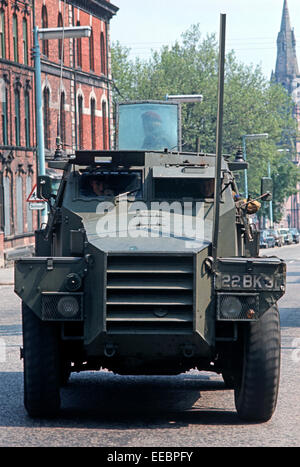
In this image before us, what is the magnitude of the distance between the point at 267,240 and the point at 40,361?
7082 cm

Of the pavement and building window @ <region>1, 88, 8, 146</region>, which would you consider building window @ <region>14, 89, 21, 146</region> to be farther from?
the pavement

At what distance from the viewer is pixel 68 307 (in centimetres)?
877

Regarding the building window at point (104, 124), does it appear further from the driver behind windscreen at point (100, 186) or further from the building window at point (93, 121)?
the driver behind windscreen at point (100, 186)

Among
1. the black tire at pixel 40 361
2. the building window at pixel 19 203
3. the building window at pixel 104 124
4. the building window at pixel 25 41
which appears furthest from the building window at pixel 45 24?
the black tire at pixel 40 361

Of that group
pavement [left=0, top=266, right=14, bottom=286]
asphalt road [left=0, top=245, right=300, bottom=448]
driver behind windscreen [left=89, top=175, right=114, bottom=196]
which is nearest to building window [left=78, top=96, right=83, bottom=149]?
pavement [left=0, top=266, right=14, bottom=286]

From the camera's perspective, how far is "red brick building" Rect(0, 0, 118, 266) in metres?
48.9

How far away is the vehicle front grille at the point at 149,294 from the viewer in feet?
28.3

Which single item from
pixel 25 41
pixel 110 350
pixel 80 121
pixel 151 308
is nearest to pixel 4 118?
pixel 25 41

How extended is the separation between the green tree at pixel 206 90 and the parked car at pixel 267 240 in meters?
7.40

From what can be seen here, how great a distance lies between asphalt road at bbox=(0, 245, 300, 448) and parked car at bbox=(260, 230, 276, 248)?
6502cm

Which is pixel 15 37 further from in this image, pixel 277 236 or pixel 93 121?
pixel 277 236
